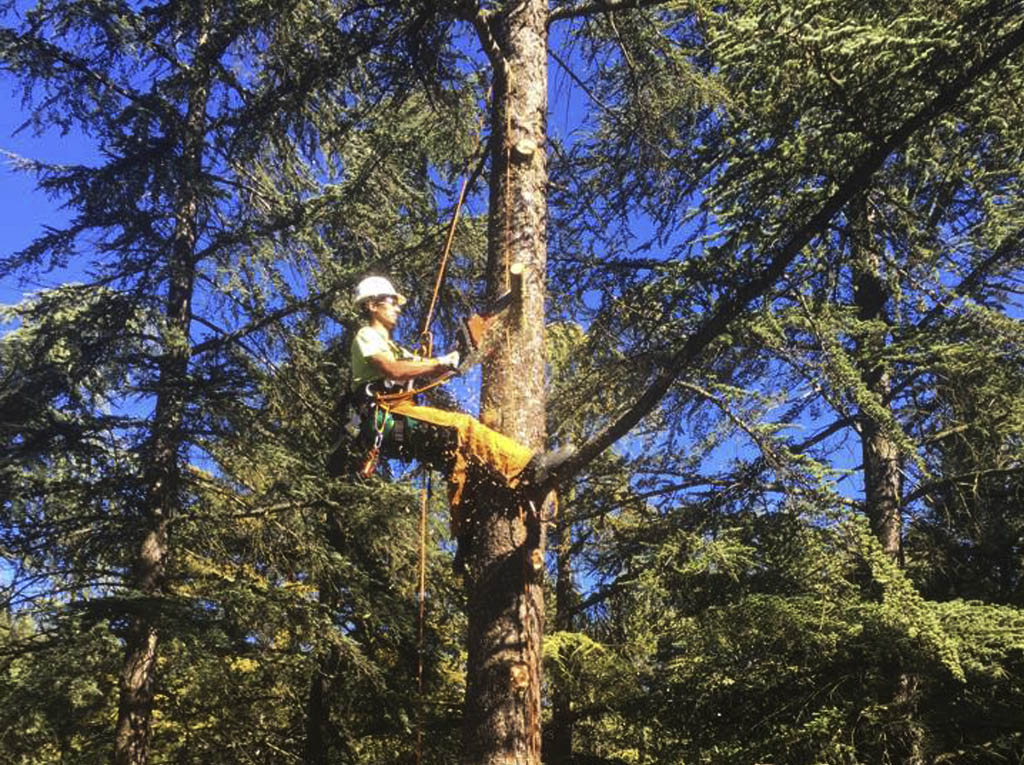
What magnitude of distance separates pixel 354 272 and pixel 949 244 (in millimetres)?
5712

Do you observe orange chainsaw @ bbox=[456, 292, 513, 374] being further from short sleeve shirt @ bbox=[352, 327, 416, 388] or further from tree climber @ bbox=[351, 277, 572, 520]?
short sleeve shirt @ bbox=[352, 327, 416, 388]

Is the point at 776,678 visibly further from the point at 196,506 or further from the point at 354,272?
the point at 196,506

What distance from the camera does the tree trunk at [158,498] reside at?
7992mm

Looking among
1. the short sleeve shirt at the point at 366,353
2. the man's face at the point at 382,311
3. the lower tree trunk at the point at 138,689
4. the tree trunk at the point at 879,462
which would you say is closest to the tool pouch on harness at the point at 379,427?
the short sleeve shirt at the point at 366,353

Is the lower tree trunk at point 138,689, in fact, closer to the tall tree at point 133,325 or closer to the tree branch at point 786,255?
the tall tree at point 133,325

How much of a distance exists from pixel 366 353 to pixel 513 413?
95 cm

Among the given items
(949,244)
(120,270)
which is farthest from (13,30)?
(949,244)

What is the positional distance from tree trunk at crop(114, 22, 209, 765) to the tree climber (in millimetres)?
3899

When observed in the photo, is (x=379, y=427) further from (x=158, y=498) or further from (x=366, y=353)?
(x=158, y=498)

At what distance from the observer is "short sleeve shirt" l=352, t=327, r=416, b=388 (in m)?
4.70

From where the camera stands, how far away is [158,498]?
27.7 feet

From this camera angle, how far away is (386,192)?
9.43 meters

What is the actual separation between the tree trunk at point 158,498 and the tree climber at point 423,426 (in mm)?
3899

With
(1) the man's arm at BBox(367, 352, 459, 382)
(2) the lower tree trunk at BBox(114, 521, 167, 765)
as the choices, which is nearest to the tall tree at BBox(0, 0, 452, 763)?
(2) the lower tree trunk at BBox(114, 521, 167, 765)
